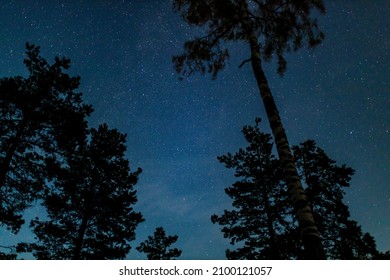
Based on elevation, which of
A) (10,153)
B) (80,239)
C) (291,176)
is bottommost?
(291,176)

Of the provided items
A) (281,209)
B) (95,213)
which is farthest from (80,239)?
(281,209)

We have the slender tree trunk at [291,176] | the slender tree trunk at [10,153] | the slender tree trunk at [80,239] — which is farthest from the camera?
the slender tree trunk at [80,239]

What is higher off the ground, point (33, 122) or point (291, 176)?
point (33, 122)

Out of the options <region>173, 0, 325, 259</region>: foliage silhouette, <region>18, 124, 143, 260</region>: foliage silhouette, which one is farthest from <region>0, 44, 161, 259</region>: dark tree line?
<region>173, 0, 325, 259</region>: foliage silhouette

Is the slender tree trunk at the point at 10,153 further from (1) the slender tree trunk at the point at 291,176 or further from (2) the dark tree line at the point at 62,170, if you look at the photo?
(1) the slender tree trunk at the point at 291,176

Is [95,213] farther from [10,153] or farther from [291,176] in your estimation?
[291,176]

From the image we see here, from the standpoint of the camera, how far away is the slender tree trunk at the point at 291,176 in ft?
12.6

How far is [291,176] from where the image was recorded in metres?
4.65

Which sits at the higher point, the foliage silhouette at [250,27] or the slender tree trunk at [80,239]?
the foliage silhouette at [250,27]

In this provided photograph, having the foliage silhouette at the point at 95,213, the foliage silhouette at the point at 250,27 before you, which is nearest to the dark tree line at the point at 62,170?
the foliage silhouette at the point at 95,213

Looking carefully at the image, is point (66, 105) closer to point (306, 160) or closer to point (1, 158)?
point (1, 158)
